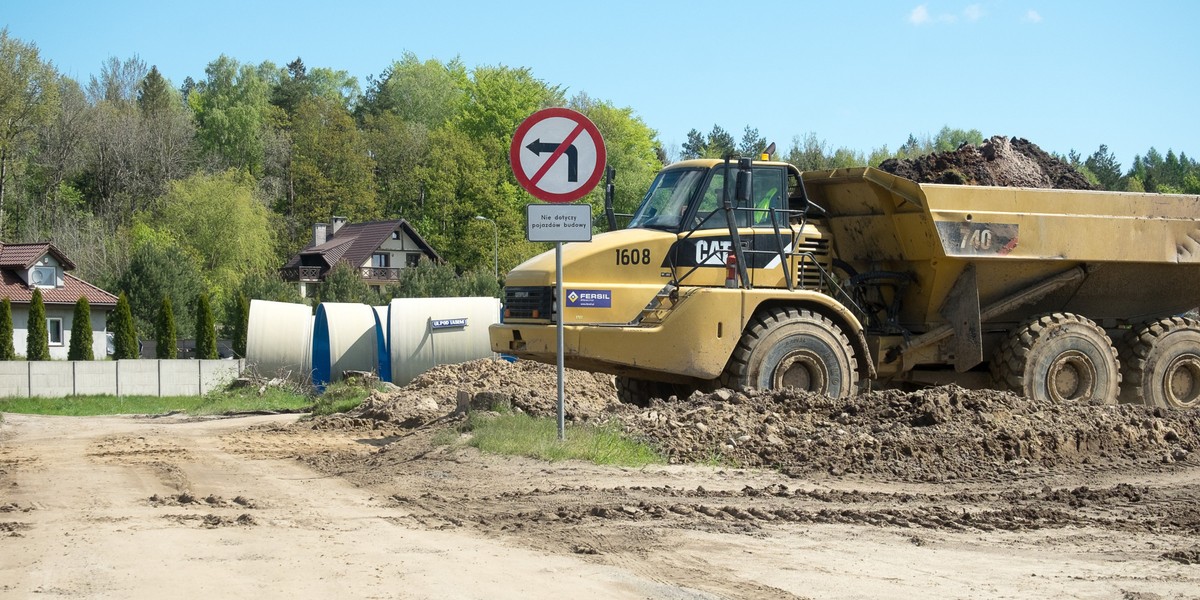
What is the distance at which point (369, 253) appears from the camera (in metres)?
73.4

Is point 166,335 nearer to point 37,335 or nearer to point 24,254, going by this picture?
point 37,335

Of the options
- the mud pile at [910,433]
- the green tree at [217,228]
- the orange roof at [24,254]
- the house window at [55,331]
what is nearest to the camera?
the mud pile at [910,433]

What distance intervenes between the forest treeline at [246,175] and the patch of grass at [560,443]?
4029 cm

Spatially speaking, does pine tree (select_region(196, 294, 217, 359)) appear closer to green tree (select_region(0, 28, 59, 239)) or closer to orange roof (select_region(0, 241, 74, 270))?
orange roof (select_region(0, 241, 74, 270))

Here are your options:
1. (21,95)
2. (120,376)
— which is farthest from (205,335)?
(21,95)

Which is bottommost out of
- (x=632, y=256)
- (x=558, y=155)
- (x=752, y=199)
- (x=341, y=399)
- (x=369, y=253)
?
(x=341, y=399)

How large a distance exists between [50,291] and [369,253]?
2240cm

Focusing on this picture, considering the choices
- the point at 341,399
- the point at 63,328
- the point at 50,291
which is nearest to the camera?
the point at 341,399

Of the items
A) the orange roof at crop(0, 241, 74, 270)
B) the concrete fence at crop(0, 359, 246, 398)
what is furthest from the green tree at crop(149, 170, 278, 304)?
the concrete fence at crop(0, 359, 246, 398)

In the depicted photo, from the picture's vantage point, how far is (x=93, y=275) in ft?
211

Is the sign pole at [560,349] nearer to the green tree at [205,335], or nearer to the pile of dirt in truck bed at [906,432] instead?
the pile of dirt in truck bed at [906,432]

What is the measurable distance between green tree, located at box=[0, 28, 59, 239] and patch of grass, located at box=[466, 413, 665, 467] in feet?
178

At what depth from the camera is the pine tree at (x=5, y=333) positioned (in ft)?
138

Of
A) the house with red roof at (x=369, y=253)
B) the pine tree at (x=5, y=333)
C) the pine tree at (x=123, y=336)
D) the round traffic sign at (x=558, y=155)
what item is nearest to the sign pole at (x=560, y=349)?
the round traffic sign at (x=558, y=155)
